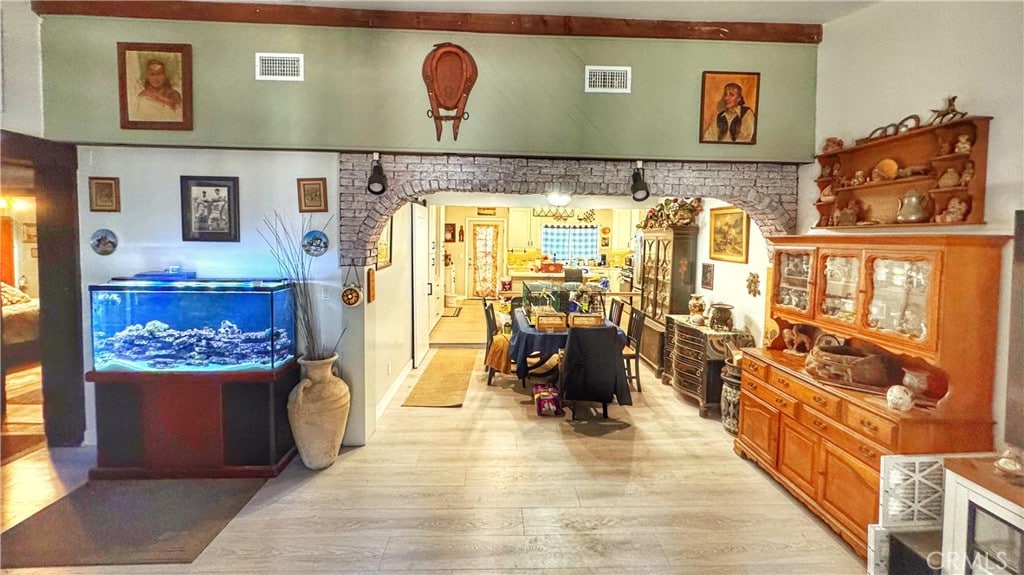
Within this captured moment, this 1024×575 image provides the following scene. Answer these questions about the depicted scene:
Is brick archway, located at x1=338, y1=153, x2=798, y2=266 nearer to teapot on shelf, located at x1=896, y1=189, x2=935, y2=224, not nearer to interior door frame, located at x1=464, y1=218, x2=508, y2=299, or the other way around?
teapot on shelf, located at x1=896, y1=189, x2=935, y2=224

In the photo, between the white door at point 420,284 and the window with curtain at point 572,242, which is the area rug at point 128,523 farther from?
the window with curtain at point 572,242

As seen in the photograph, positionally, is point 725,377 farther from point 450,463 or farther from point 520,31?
point 520,31

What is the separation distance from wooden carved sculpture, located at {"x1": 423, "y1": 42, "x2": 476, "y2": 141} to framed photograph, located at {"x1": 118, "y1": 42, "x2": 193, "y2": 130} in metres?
1.77

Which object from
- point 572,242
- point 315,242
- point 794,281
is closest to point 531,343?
point 315,242

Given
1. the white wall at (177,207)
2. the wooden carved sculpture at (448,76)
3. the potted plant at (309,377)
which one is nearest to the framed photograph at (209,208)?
the white wall at (177,207)

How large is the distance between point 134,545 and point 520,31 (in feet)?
13.6

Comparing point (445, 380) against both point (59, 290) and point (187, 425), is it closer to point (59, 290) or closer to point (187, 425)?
point (187, 425)

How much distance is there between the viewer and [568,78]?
12.4 feet

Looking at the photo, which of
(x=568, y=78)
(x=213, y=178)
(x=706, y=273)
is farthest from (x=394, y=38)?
(x=706, y=273)

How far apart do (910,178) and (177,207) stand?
16.5 feet

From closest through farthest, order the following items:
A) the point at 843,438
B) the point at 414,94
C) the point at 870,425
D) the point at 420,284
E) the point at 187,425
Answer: the point at 870,425
the point at 843,438
the point at 187,425
the point at 414,94
the point at 420,284

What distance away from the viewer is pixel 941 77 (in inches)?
111

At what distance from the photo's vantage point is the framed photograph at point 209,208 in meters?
3.81

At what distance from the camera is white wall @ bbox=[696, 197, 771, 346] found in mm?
4758
